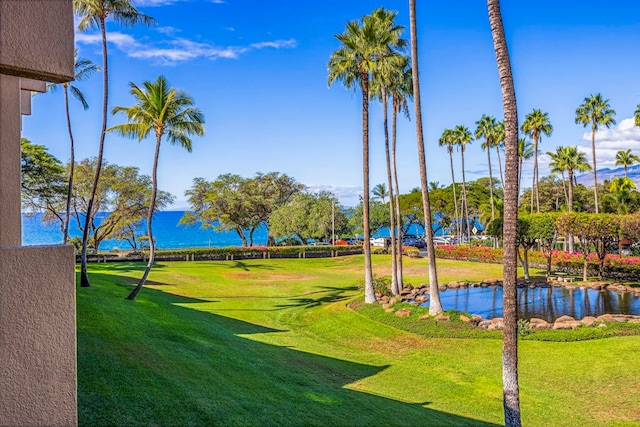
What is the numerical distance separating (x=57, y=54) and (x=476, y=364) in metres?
13.9

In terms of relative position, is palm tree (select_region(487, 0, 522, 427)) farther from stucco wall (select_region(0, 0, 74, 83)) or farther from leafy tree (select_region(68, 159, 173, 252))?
leafy tree (select_region(68, 159, 173, 252))

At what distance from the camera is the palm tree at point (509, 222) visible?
823cm

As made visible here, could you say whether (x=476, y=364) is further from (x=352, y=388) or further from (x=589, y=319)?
(x=589, y=319)

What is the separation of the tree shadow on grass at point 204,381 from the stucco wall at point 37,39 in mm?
4738

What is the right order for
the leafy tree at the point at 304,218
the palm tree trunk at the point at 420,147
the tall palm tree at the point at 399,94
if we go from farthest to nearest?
the leafy tree at the point at 304,218 < the tall palm tree at the point at 399,94 < the palm tree trunk at the point at 420,147

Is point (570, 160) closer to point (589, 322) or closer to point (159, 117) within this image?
point (589, 322)

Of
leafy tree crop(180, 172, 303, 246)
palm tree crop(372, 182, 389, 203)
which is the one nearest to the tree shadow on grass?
leafy tree crop(180, 172, 303, 246)

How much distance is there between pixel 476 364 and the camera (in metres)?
14.0

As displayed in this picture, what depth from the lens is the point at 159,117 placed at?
1845 cm

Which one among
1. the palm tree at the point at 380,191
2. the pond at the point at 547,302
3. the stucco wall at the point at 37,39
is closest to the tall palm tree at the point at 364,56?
the pond at the point at 547,302

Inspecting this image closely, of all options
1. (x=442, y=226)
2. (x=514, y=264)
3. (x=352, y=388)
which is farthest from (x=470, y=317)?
(x=442, y=226)

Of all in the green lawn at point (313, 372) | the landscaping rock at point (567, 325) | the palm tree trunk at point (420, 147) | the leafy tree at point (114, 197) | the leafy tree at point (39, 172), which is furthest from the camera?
the leafy tree at point (114, 197)

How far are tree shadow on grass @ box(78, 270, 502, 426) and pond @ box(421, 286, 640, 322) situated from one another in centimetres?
1037

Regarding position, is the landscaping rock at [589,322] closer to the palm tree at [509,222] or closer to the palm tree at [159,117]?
the palm tree at [509,222]
